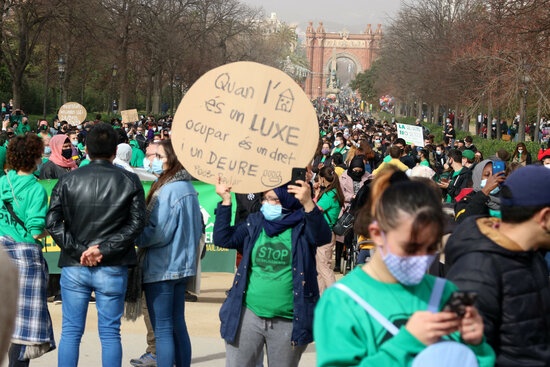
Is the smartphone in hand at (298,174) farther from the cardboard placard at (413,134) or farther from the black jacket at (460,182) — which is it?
the cardboard placard at (413,134)

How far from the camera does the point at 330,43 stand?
609ft

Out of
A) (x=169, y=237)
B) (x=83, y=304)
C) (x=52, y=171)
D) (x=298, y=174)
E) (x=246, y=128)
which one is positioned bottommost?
(x=83, y=304)

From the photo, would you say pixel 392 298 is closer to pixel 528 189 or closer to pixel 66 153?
pixel 528 189

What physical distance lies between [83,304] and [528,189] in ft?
9.85

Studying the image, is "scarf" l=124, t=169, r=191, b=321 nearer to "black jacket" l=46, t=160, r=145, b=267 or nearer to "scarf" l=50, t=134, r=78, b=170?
"black jacket" l=46, t=160, r=145, b=267

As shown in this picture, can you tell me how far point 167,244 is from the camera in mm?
5273

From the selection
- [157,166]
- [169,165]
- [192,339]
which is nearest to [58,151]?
[192,339]

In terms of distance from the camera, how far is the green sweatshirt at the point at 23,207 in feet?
17.0

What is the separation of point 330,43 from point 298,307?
184429 millimetres

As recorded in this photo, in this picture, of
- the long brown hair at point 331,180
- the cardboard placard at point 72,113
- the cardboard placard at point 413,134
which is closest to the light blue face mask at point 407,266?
the long brown hair at point 331,180

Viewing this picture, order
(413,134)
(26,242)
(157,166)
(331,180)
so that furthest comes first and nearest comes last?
(413,134) → (331,180) → (157,166) → (26,242)

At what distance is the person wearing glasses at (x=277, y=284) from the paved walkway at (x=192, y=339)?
A: 6.47 ft

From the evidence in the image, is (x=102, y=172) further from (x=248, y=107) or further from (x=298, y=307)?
(x=298, y=307)

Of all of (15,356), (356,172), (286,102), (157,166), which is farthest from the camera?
(356,172)
